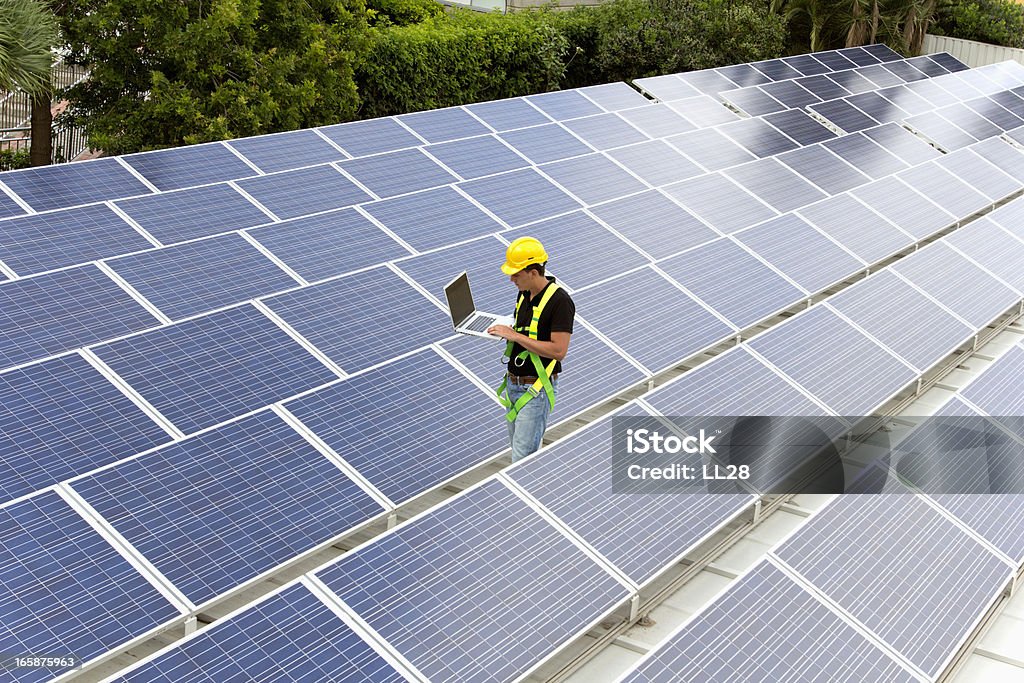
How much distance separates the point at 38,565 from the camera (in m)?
7.12

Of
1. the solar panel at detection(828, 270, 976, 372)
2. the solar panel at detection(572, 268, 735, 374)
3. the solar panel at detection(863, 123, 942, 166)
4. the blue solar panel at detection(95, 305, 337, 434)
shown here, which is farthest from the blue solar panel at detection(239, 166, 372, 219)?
the solar panel at detection(863, 123, 942, 166)

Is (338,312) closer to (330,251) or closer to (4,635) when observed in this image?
(330,251)

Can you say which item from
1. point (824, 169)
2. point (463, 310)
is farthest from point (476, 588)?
point (824, 169)

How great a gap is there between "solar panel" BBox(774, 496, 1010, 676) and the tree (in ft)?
50.1

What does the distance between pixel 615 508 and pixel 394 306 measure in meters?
3.74

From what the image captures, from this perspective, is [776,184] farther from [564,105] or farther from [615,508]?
[615,508]

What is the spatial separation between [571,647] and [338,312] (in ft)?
14.6

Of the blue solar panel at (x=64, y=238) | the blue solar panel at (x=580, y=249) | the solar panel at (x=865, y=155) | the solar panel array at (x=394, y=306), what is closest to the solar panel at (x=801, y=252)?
the solar panel array at (x=394, y=306)

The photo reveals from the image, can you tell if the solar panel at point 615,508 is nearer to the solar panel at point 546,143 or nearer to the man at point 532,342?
the man at point 532,342

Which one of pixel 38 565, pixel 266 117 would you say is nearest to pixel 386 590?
pixel 38 565

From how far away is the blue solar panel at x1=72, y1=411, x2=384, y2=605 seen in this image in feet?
24.6

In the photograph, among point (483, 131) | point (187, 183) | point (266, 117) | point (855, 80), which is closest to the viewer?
point (187, 183)

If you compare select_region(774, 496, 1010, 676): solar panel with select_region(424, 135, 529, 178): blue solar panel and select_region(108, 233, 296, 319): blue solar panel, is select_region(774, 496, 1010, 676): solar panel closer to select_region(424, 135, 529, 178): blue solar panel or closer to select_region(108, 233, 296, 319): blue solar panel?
select_region(108, 233, 296, 319): blue solar panel

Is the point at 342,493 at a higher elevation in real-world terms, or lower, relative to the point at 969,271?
higher
